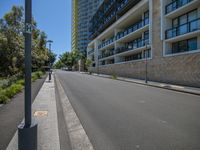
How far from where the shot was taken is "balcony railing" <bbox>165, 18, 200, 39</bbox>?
19812mm

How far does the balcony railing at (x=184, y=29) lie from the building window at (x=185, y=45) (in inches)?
52.4

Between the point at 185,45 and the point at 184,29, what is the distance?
2.09 meters

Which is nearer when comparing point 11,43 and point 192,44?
point 11,43

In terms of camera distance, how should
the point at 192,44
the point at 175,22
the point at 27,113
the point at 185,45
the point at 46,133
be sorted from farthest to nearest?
the point at 175,22 → the point at 185,45 → the point at 192,44 → the point at 46,133 → the point at 27,113

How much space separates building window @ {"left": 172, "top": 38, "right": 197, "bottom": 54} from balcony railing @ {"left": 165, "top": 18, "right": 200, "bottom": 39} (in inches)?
52.4

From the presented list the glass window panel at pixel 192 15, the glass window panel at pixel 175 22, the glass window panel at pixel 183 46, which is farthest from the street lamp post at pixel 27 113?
the glass window panel at pixel 175 22

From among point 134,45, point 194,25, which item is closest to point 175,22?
point 194,25

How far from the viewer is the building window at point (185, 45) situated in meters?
21.2

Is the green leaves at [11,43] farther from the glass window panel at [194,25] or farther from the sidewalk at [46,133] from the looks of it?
the glass window panel at [194,25]

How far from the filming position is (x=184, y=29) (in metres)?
21.5

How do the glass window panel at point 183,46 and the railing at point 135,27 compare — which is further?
the railing at point 135,27

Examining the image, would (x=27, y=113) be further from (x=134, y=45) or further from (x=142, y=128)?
(x=134, y=45)

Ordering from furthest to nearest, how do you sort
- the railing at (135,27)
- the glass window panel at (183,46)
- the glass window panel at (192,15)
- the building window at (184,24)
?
1. the railing at (135,27)
2. the glass window panel at (183,46)
3. the glass window panel at (192,15)
4. the building window at (184,24)

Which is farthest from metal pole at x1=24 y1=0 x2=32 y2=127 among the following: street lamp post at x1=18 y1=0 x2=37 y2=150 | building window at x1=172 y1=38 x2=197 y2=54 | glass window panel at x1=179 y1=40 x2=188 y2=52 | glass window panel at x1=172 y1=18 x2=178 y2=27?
glass window panel at x1=172 y1=18 x2=178 y2=27
